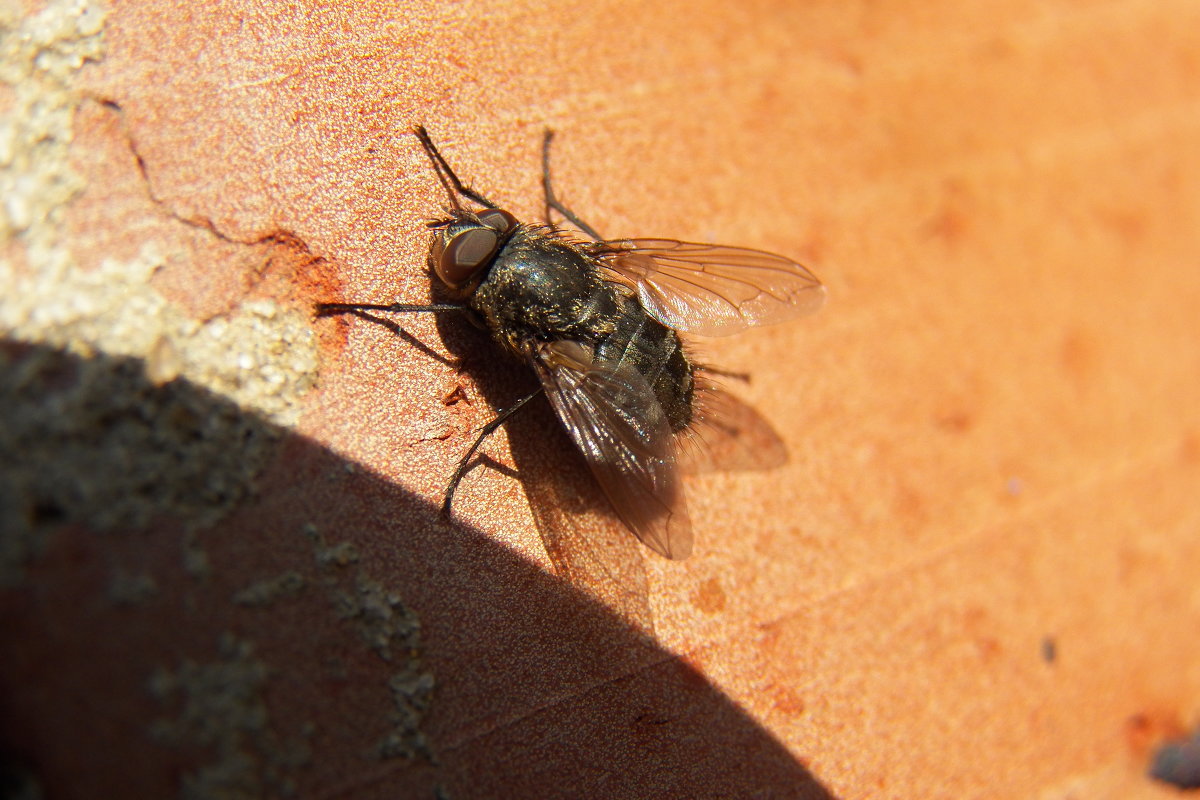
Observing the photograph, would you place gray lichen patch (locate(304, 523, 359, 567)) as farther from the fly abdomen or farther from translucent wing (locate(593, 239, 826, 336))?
translucent wing (locate(593, 239, 826, 336))

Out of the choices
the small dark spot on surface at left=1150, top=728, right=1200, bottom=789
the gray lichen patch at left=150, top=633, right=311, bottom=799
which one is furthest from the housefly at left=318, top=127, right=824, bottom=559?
the small dark spot on surface at left=1150, top=728, right=1200, bottom=789

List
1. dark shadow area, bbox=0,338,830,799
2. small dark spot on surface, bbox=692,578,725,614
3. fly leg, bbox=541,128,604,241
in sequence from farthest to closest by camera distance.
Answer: fly leg, bbox=541,128,604,241
small dark spot on surface, bbox=692,578,725,614
dark shadow area, bbox=0,338,830,799

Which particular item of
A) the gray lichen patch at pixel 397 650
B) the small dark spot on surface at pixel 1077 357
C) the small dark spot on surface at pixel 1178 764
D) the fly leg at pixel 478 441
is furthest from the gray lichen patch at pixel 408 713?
the small dark spot on surface at pixel 1077 357

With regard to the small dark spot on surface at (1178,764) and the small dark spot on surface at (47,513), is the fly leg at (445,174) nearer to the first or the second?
the small dark spot on surface at (47,513)

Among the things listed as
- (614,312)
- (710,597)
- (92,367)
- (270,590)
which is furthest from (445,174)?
(710,597)

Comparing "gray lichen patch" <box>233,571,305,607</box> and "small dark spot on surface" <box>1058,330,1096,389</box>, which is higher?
"small dark spot on surface" <box>1058,330,1096,389</box>

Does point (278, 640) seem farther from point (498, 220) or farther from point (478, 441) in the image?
point (498, 220)
